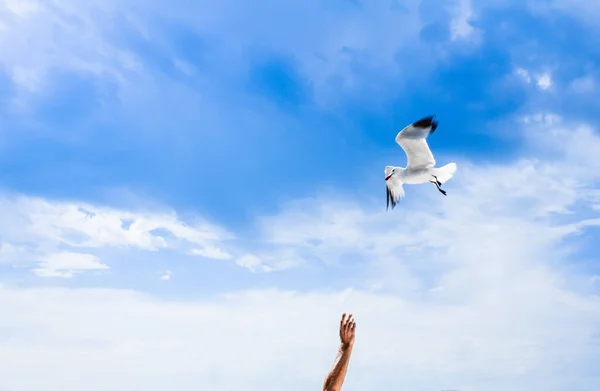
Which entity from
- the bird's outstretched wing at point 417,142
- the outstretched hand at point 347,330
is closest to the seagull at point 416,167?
the bird's outstretched wing at point 417,142

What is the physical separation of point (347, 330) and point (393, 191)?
1516 centimetres

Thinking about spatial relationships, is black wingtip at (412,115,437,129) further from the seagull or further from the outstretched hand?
the outstretched hand

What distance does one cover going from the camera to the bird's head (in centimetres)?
1906

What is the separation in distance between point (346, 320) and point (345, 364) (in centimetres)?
40

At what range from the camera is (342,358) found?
183 inches

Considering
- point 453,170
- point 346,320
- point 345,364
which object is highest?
point 453,170

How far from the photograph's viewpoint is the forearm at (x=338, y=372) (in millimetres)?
4492

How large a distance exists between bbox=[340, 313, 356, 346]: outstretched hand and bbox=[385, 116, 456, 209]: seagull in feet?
42.5

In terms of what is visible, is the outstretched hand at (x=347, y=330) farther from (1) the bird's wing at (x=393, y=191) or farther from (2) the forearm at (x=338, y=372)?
(1) the bird's wing at (x=393, y=191)

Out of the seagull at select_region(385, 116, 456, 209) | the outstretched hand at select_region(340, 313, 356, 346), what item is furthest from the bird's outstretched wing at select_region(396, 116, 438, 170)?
the outstretched hand at select_region(340, 313, 356, 346)

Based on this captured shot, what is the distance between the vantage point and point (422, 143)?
17.5 m

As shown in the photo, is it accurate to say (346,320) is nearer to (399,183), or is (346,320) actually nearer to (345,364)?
(345,364)

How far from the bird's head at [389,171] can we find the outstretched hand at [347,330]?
14493 millimetres

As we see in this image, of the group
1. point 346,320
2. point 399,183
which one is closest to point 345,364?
point 346,320
